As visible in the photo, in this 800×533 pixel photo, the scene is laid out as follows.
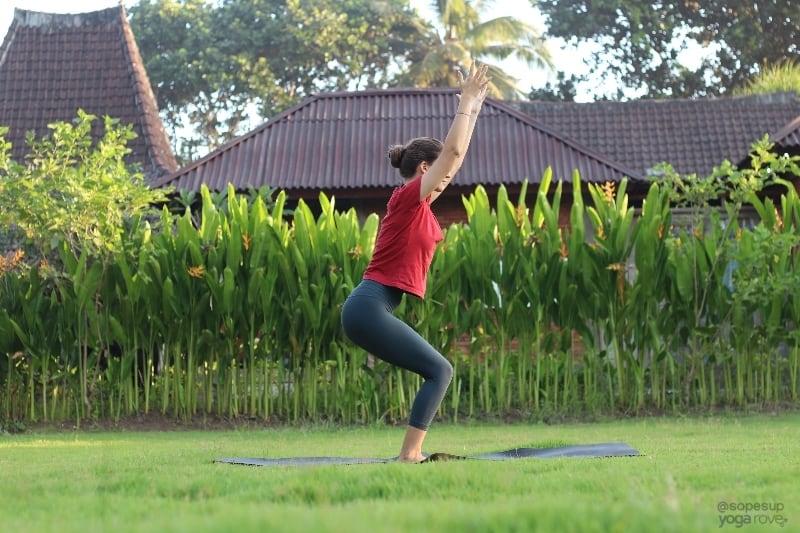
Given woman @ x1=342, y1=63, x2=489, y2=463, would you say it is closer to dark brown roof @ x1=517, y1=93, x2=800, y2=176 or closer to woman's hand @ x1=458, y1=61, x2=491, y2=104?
woman's hand @ x1=458, y1=61, x2=491, y2=104

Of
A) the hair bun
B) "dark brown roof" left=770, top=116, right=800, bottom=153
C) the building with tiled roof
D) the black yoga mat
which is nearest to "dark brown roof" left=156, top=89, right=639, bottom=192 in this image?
the building with tiled roof

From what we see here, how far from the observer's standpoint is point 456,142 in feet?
17.4

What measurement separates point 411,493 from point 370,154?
13607 mm

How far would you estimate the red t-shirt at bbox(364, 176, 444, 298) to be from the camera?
550 cm

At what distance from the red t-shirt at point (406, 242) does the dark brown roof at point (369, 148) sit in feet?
34.8

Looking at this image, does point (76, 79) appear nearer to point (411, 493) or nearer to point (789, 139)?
point (789, 139)

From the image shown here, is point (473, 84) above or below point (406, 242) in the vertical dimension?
above

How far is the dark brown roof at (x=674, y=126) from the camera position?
1934 cm

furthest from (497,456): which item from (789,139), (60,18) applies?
(60,18)

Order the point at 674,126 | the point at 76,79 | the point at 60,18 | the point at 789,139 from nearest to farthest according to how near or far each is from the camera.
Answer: the point at 789,139, the point at 674,126, the point at 76,79, the point at 60,18

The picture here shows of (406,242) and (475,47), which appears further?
(475,47)

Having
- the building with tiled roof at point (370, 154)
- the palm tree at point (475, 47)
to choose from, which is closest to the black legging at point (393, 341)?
the building with tiled roof at point (370, 154)

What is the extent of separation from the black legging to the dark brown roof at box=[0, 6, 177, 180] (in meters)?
14.1

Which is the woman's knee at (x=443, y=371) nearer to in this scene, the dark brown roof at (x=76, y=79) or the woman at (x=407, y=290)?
the woman at (x=407, y=290)
